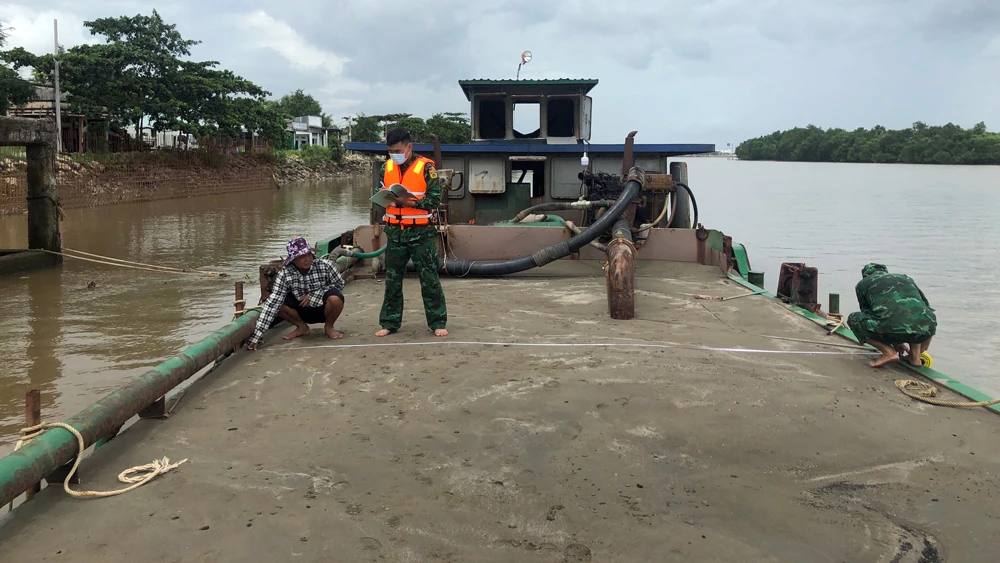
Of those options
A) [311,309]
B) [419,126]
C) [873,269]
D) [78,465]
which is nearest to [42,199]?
[311,309]

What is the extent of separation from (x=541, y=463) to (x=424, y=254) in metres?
2.74

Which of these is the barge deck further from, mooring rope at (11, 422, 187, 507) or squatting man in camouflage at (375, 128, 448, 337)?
squatting man in camouflage at (375, 128, 448, 337)

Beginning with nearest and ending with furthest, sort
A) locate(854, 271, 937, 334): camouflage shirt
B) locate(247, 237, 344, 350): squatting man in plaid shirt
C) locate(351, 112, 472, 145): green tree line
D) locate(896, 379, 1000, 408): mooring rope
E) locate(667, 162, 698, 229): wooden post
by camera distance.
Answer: locate(896, 379, 1000, 408): mooring rope → locate(854, 271, 937, 334): camouflage shirt → locate(247, 237, 344, 350): squatting man in plaid shirt → locate(667, 162, 698, 229): wooden post → locate(351, 112, 472, 145): green tree line

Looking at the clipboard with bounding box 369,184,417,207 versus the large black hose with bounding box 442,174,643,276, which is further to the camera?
the large black hose with bounding box 442,174,643,276

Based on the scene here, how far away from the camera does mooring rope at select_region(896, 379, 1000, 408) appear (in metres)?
4.30

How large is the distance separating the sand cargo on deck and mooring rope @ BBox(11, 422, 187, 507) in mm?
56

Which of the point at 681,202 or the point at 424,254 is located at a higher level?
the point at 681,202

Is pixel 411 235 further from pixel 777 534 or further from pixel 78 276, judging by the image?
pixel 78 276

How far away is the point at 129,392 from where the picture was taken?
3857 mm

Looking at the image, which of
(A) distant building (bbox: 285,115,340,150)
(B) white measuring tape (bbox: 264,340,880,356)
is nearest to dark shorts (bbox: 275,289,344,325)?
(B) white measuring tape (bbox: 264,340,880,356)

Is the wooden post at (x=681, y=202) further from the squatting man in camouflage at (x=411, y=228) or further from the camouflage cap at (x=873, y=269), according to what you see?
the squatting man in camouflage at (x=411, y=228)

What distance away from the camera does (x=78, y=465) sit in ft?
11.2

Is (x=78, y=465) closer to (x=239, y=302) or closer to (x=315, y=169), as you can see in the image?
(x=239, y=302)

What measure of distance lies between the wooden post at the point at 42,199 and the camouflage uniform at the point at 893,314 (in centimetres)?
1460
